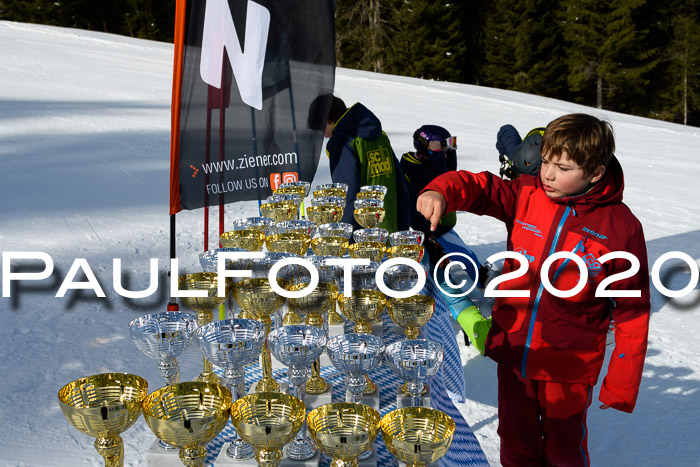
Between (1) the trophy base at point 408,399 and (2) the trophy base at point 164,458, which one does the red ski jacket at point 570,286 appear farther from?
(2) the trophy base at point 164,458

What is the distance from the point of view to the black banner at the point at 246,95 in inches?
106

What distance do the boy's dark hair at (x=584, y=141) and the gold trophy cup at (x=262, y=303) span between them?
89cm

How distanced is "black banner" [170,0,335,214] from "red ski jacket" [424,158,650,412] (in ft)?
4.01

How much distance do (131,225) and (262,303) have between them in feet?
12.5

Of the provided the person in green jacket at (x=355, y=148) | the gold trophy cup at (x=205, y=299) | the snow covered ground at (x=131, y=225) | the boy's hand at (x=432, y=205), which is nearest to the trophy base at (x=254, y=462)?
the gold trophy cup at (x=205, y=299)

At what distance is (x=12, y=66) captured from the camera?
11.7 m

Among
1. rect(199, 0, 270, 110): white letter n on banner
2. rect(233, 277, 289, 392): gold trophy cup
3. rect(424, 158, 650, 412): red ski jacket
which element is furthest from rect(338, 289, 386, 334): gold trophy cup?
rect(199, 0, 270, 110): white letter n on banner

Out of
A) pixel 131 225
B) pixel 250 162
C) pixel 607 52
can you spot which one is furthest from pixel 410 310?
pixel 607 52

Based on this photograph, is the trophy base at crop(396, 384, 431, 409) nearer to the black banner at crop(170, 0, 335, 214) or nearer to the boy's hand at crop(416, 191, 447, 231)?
the boy's hand at crop(416, 191, 447, 231)

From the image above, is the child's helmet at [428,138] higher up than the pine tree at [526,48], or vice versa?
the pine tree at [526,48]

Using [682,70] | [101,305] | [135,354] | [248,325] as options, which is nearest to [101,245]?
[101,305]

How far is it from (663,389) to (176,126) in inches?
108

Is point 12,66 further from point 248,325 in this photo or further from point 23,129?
point 248,325

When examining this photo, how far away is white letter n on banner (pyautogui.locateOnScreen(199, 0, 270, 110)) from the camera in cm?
266
